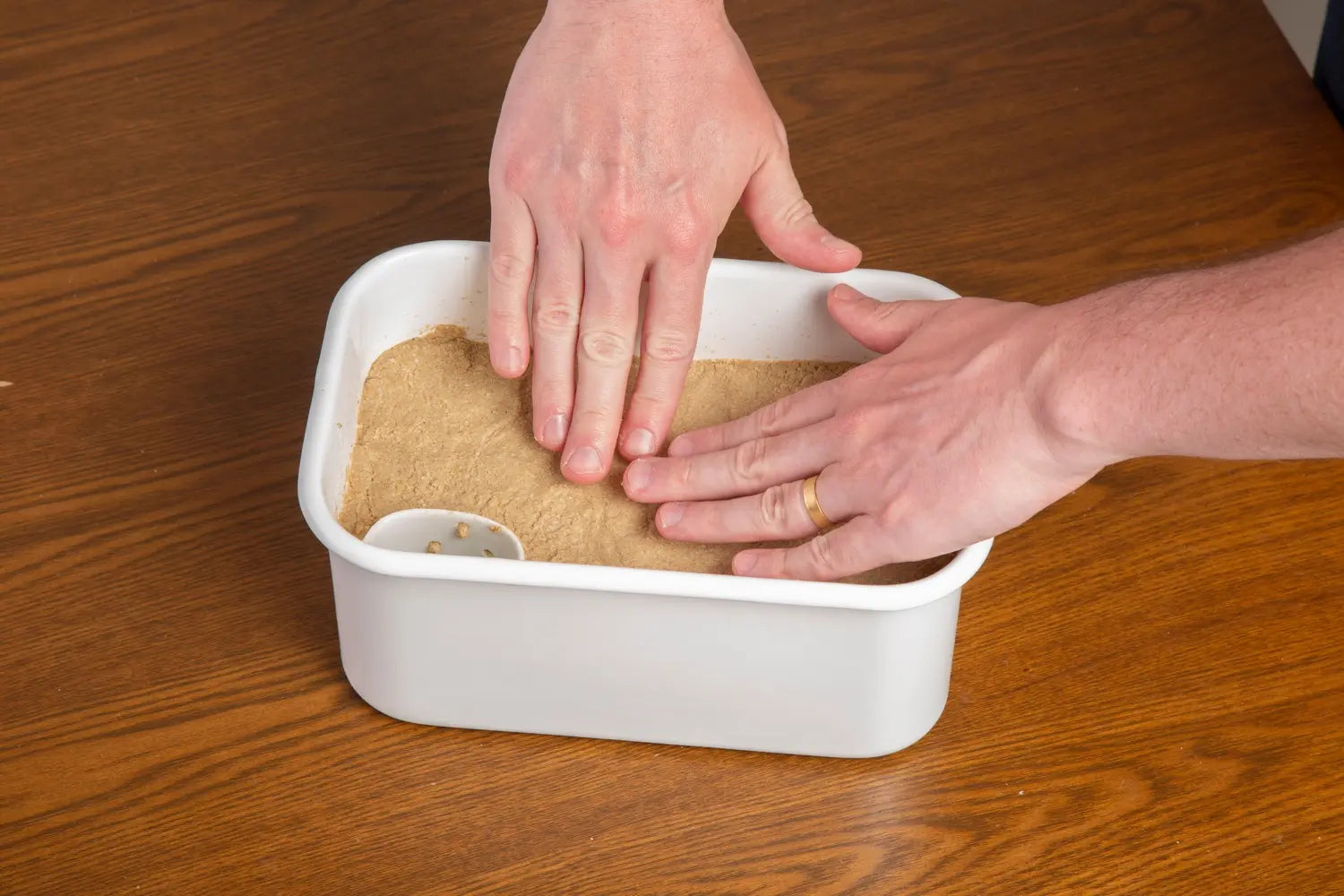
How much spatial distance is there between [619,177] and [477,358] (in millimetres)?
189

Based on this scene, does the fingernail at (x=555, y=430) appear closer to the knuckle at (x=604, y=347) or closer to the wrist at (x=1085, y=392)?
the knuckle at (x=604, y=347)

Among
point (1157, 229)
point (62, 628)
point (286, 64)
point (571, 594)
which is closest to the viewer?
point (571, 594)

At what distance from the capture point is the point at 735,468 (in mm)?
878

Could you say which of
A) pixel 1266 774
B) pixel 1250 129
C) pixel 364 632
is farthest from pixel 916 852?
pixel 1250 129

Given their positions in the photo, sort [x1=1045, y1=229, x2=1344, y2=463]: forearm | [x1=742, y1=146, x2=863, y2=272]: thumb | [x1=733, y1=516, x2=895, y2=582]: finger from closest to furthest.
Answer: [x1=1045, y1=229, x2=1344, y2=463]: forearm, [x1=733, y1=516, x2=895, y2=582]: finger, [x1=742, y1=146, x2=863, y2=272]: thumb

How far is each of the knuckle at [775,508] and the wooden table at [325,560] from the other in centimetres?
13

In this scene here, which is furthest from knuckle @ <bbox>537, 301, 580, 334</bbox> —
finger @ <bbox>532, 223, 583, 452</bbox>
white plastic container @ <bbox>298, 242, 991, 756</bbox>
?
white plastic container @ <bbox>298, 242, 991, 756</bbox>

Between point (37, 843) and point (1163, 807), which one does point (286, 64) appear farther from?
point (1163, 807)

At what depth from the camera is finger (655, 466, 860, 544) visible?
841mm

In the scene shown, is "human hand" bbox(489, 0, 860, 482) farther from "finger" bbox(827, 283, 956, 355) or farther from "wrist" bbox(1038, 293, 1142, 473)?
"wrist" bbox(1038, 293, 1142, 473)

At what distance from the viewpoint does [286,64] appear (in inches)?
49.5

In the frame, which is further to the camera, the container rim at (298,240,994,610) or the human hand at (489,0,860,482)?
the human hand at (489,0,860,482)

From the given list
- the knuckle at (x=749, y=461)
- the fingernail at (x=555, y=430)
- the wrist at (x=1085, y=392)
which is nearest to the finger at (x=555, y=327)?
the fingernail at (x=555, y=430)

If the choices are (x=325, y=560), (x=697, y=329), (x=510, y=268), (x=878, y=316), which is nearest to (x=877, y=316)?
(x=878, y=316)
